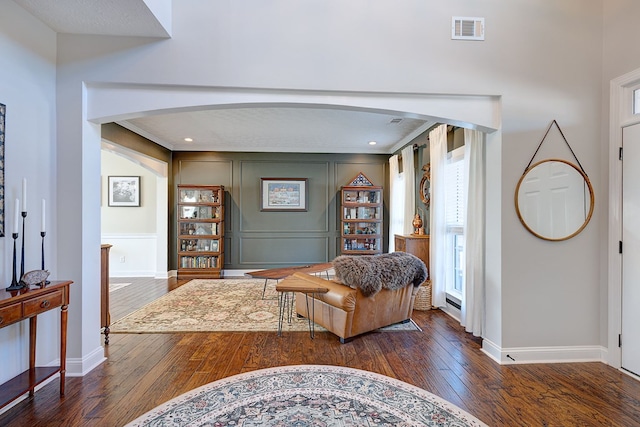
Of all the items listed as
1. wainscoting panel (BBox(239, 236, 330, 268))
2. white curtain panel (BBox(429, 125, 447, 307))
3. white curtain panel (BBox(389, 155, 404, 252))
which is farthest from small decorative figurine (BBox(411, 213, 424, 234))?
wainscoting panel (BBox(239, 236, 330, 268))

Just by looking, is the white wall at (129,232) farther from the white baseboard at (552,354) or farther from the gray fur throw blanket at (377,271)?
the white baseboard at (552,354)

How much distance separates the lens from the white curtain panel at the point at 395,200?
5.50 m

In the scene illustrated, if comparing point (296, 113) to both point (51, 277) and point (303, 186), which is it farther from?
point (51, 277)

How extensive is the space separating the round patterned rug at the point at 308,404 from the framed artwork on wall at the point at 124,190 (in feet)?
17.4

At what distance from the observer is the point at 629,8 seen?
2406 millimetres

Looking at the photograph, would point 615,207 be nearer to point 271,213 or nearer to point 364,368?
point 364,368

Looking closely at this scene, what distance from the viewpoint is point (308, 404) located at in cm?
198

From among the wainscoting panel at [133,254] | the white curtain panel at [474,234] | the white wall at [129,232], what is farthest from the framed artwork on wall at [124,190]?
the white curtain panel at [474,234]

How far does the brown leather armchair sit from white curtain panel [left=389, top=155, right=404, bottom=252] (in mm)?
2175

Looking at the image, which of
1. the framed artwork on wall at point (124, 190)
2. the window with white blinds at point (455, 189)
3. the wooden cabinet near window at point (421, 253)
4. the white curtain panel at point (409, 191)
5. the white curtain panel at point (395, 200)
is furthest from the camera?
the framed artwork on wall at point (124, 190)

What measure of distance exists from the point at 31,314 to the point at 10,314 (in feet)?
0.49

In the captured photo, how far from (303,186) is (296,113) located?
2.31 metres

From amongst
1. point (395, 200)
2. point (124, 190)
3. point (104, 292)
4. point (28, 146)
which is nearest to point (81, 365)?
point (104, 292)

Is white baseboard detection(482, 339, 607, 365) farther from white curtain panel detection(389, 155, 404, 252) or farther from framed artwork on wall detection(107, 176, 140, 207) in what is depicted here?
framed artwork on wall detection(107, 176, 140, 207)
